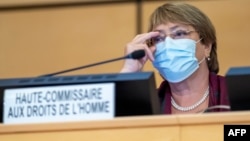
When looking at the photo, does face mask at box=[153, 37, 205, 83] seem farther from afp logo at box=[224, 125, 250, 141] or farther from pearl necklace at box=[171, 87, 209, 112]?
afp logo at box=[224, 125, 250, 141]

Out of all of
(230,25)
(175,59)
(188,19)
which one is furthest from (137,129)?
(230,25)

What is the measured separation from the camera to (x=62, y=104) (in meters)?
1.24

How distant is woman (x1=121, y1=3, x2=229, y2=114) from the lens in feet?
5.60

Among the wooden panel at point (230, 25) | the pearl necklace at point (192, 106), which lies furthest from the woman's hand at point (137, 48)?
the wooden panel at point (230, 25)

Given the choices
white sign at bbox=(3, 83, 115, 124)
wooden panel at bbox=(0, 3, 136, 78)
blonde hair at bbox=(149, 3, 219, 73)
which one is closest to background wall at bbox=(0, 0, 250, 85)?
wooden panel at bbox=(0, 3, 136, 78)

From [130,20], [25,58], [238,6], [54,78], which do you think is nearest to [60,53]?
[25,58]

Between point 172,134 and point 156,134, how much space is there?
3cm

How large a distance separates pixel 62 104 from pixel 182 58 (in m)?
0.55

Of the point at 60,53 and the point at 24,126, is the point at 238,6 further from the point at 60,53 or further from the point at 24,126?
the point at 24,126

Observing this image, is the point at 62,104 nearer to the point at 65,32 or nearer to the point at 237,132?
the point at 237,132

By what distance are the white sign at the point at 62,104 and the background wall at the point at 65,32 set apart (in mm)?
1528

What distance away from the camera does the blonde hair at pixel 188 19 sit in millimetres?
1780

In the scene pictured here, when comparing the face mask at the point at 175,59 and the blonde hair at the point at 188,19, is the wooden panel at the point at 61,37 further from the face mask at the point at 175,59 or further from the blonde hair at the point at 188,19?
the face mask at the point at 175,59

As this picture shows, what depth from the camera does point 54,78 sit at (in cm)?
133
